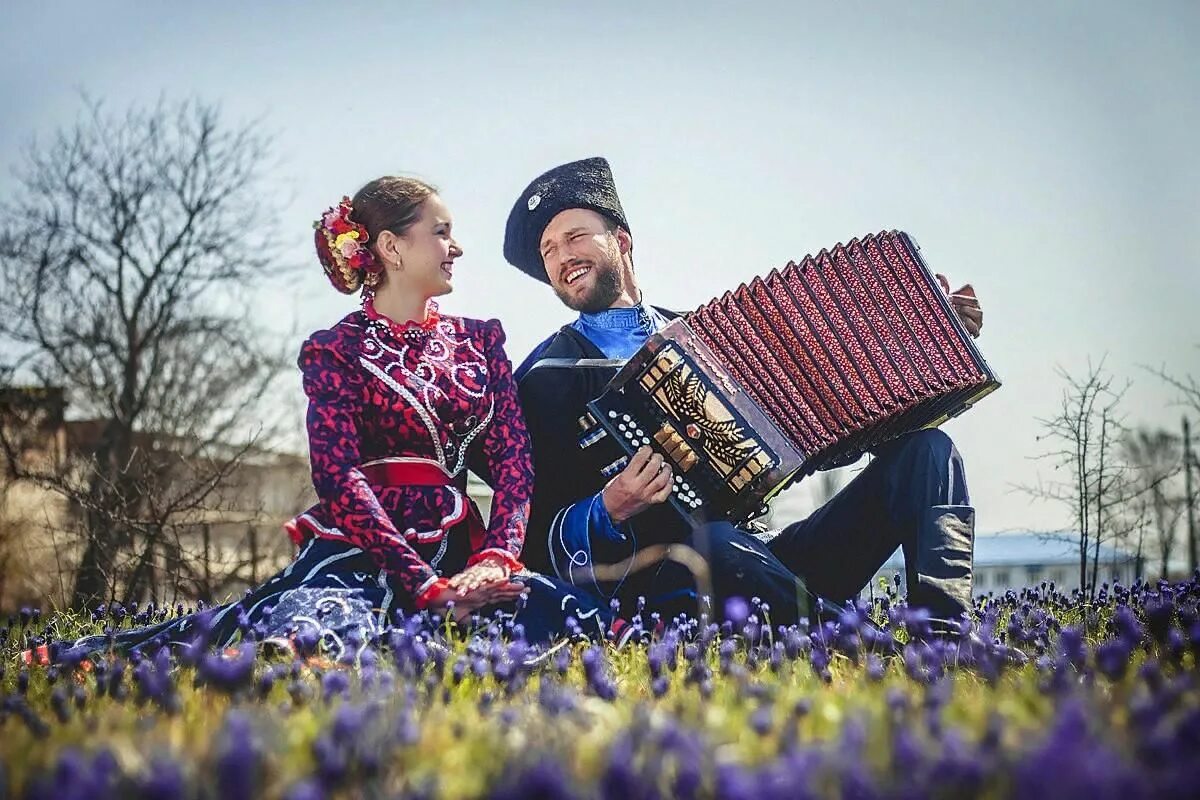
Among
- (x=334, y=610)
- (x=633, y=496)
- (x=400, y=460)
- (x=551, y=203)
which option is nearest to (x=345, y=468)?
(x=400, y=460)

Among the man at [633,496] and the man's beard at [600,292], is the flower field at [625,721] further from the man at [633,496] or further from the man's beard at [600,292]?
the man's beard at [600,292]

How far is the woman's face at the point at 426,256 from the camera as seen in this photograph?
4129 millimetres

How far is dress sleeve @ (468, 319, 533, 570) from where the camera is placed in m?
3.96

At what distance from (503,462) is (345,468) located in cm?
62

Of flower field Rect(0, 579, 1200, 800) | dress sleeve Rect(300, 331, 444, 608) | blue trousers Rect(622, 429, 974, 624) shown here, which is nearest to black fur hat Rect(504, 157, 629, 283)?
dress sleeve Rect(300, 331, 444, 608)

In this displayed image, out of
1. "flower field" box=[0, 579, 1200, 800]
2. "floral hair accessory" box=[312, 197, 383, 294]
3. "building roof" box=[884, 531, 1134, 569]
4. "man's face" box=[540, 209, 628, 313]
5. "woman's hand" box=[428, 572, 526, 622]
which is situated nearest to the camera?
"flower field" box=[0, 579, 1200, 800]

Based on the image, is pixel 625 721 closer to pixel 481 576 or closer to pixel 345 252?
pixel 481 576

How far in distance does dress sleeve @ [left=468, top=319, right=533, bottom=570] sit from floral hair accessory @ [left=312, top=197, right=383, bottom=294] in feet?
1.69

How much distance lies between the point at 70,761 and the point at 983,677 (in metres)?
2.34

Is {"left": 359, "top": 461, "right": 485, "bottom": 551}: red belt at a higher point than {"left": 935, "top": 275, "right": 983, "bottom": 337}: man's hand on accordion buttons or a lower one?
lower

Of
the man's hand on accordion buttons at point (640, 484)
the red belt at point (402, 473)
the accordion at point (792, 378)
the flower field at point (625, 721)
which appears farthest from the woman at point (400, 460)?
the accordion at point (792, 378)

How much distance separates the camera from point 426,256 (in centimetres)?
412

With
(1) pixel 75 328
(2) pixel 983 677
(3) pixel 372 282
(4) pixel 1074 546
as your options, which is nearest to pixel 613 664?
(2) pixel 983 677

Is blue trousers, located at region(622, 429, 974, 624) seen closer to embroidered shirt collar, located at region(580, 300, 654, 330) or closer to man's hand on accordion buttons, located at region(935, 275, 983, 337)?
man's hand on accordion buttons, located at region(935, 275, 983, 337)
